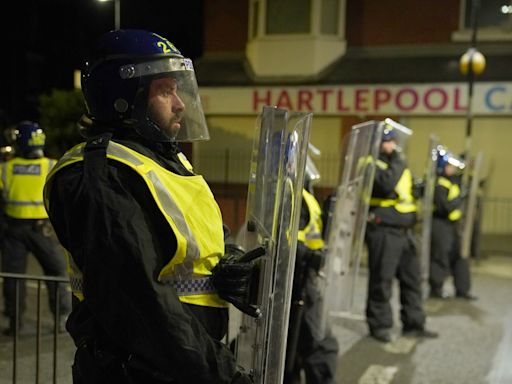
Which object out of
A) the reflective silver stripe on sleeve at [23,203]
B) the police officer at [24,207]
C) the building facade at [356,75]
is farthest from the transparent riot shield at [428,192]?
the building facade at [356,75]

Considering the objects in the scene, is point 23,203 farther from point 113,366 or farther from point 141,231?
point 141,231

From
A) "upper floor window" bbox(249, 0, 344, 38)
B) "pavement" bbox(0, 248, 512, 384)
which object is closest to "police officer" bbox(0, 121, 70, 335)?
"pavement" bbox(0, 248, 512, 384)

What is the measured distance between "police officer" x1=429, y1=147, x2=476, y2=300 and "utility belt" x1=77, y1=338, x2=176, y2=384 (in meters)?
6.34

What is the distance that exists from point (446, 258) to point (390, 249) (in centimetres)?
211

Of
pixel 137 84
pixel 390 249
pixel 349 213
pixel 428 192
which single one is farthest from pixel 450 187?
pixel 137 84

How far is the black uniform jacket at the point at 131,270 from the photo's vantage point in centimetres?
177

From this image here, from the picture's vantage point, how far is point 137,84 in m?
2.01

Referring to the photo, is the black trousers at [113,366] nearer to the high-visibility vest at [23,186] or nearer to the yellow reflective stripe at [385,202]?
the high-visibility vest at [23,186]

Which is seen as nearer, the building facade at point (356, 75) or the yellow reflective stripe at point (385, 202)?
the yellow reflective stripe at point (385, 202)

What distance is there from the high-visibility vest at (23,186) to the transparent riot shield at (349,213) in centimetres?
286

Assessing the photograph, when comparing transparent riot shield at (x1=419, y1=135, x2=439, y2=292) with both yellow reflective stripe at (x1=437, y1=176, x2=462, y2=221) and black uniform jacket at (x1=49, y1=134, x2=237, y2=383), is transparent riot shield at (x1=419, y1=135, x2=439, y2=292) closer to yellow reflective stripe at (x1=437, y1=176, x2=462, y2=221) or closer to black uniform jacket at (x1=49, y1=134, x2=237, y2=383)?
yellow reflective stripe at (x1=437, y1=176, x2=462, y2=221)

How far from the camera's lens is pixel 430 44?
1393 cm

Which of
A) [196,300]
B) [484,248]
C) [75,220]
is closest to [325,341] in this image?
[196,300]

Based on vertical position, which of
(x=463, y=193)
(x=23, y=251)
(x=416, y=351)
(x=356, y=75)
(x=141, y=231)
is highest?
(x=356, y=75)
